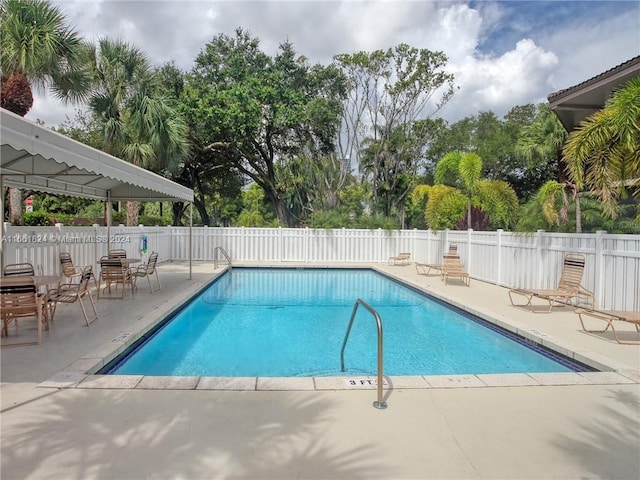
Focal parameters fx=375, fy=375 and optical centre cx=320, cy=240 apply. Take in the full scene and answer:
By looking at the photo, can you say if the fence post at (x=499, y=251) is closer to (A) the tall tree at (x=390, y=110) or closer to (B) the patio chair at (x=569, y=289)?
(B) the patio chair at (x=569, y=289)

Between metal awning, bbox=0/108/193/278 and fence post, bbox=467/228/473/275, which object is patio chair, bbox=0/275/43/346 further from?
fence post, bbox=467/228/473/275

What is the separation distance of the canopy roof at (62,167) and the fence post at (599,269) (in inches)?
319

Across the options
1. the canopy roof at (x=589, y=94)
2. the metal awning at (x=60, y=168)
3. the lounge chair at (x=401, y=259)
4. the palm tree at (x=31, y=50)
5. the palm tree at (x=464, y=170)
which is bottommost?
the lounge chair at (x=401, y=259)

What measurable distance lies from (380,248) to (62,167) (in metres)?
12.0

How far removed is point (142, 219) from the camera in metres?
21.5

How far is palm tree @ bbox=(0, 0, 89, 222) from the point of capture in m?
8.23

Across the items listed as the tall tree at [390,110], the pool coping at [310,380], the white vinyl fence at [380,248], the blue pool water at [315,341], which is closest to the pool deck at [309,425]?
the pool coping at [310,380]

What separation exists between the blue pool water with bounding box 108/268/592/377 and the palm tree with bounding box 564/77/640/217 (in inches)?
104

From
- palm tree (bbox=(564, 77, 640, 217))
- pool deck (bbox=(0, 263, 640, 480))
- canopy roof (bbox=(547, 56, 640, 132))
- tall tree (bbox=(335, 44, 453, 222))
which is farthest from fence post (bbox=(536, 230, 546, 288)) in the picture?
tall tree (bbox=(335, 44, 453, 222))

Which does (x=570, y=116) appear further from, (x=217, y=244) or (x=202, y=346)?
(x=217, y=244)

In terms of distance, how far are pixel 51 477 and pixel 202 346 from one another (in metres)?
3.66

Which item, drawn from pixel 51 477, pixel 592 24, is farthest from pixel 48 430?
pixel 592 24

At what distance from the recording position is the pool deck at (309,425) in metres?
2.34

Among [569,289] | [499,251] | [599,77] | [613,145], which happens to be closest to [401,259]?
[499,251]
